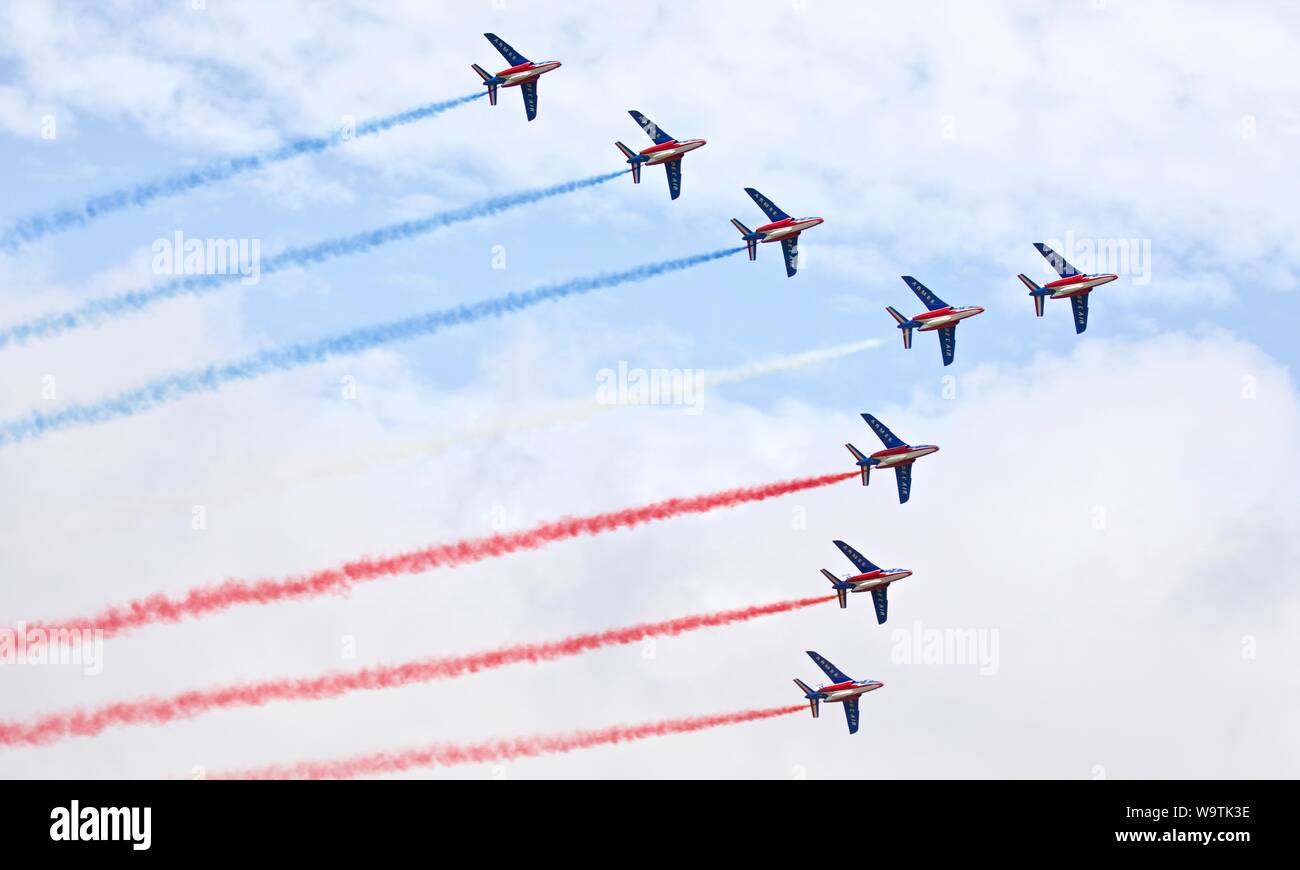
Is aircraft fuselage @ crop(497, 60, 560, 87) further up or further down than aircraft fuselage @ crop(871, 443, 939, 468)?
further up

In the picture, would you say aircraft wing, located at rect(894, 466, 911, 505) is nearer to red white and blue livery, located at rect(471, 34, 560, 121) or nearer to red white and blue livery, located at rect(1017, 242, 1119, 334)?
red white and blue livery, located at rect(1017, 242, 1119, 334)

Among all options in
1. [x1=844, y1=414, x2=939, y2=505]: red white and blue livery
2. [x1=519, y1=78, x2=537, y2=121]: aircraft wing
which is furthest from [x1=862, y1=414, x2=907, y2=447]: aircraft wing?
[x1=519, y1=78, x2=537, y2=121]: aircraft wing

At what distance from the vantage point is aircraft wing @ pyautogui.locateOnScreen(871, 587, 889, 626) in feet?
479

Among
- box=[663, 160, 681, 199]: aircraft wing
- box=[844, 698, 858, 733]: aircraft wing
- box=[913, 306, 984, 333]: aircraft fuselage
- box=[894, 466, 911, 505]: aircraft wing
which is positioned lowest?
box=[844, 698, 858, 733]: aircraft wing

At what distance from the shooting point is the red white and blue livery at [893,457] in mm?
142625

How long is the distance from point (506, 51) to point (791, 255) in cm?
2158

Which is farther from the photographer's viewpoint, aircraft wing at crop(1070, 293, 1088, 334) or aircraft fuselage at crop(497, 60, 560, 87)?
aircraft wing at crop(1070, 293, 1088, 334)

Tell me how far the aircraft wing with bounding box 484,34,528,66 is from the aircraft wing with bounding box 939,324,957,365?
1209 inches

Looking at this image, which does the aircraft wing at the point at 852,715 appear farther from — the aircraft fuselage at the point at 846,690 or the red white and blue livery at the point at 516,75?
the red white and blue livery at the point at 516,75

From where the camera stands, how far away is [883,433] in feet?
477

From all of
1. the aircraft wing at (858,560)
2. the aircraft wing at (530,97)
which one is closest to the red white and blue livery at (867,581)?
the aircraft wing at (858,560)
